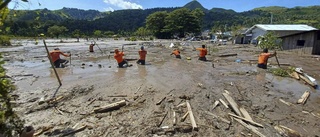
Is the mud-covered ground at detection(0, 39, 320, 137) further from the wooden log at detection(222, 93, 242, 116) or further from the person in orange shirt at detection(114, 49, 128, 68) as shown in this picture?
the person in orange shirt at detection(114, 49, 128, 68)

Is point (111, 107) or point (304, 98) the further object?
point (304, 98)

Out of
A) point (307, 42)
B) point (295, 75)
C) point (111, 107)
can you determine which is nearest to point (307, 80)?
point (295, 75)

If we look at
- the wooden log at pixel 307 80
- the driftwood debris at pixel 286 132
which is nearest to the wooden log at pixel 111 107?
the driftwood debris at pixel 286 132

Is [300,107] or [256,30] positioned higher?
[256,30]

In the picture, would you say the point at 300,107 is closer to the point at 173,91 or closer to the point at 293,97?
the point at 293,97

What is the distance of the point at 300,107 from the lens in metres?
8.20

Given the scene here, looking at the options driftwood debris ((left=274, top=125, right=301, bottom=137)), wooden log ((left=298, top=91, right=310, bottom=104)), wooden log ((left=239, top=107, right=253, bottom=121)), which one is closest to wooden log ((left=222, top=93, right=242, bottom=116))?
wooden log ((left=239, top=107, right=253, bottom=121))

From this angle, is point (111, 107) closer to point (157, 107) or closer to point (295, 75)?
point (157, 107)

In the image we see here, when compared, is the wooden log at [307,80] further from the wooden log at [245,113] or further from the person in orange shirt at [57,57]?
the person in orange shirt at [57,57]

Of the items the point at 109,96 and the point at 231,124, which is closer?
the point at 231,124

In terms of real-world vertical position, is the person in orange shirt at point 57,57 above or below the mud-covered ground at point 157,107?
above

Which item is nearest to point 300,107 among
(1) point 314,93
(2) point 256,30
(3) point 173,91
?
(1) point 314,93

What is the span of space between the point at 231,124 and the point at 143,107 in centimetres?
277

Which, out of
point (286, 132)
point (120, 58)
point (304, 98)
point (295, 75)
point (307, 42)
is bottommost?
point (286, 132)
